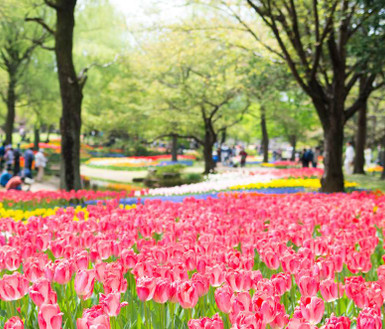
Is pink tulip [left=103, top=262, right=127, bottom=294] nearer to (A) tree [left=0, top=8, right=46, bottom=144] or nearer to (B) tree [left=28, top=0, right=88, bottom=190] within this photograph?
(B) tree [left=28, top=0, right=88, bottom=190]

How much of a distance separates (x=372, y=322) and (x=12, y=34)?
28.7 meters

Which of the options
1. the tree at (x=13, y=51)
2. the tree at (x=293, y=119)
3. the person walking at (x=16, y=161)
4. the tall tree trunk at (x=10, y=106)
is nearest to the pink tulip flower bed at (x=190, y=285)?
the person walking at (x=16, y=161)

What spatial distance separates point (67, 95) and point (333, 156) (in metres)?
7.41

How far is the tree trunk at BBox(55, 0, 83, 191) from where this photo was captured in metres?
11.8

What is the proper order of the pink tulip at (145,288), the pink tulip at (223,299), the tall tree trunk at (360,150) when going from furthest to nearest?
the tall tree trunk at (360,150) < the pink tulip at (145,288) < the pink tulip at (223,299)

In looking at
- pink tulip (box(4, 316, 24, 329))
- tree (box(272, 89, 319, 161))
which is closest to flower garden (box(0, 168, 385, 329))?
pink tulip (box(4, 316, 24, 329))

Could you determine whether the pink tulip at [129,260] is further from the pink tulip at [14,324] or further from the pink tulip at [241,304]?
the pink tulip at [14,324]

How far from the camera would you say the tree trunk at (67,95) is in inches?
464

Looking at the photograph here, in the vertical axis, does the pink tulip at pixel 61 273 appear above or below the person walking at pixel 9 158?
below

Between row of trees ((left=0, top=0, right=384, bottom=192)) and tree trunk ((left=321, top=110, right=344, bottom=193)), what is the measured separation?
28 mm

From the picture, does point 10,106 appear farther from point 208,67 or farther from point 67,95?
point 67,95

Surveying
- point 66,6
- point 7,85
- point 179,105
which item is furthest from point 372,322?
point 7,85

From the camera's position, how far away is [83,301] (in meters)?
2.31

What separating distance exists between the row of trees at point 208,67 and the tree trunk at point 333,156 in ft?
0.09
